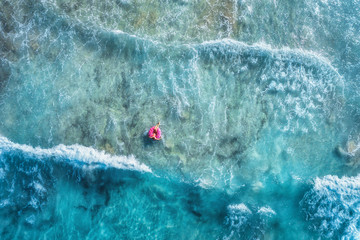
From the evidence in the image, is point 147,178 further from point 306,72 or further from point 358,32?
point 358,32

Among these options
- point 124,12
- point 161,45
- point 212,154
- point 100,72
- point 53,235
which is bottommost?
point 53,235

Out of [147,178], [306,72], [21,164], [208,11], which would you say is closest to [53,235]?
[21,164]

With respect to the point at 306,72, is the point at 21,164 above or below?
below

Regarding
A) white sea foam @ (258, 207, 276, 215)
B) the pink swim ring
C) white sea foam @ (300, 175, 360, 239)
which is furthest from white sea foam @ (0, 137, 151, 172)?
white sea foam @ (300, 175, 360, 239)

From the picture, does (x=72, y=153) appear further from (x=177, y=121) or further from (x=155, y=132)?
(x=177, y=121)

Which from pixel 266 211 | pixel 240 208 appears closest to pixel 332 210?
pixel 266 211

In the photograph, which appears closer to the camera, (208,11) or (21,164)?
(21,164)
